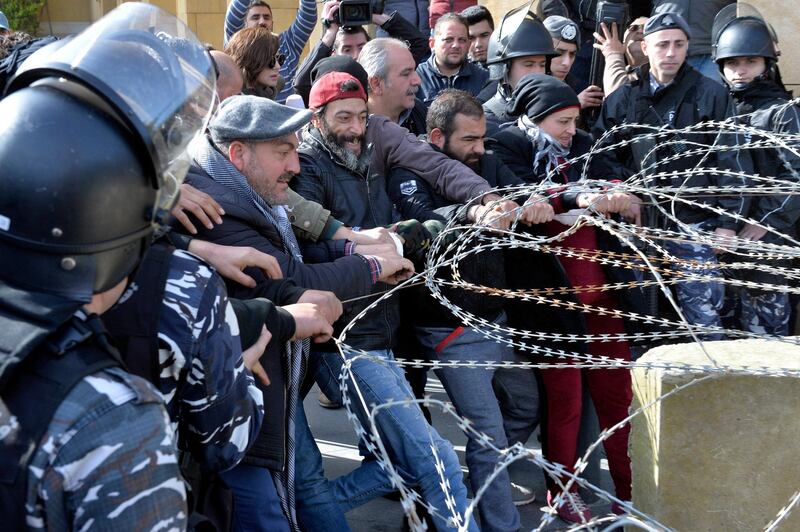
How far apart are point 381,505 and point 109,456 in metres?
3.26

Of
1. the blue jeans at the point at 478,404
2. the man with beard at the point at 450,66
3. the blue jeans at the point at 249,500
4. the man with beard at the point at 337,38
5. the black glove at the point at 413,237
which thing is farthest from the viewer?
the man with beard at the point at 450,66

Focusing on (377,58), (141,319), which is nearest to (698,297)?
(377,58)

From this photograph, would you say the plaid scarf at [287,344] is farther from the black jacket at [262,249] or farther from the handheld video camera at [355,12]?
the handheld video camera at [355,12]

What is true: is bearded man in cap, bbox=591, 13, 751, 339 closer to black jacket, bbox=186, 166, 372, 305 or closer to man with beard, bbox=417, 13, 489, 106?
man with beard, bbox=417, 13, 489, 106

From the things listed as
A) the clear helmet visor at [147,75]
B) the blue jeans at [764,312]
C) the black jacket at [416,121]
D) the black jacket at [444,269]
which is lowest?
the blue jeans at [764,312]

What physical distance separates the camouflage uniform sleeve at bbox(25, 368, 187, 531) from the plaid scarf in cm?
156

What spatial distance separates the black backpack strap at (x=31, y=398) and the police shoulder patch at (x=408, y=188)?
2730 mm

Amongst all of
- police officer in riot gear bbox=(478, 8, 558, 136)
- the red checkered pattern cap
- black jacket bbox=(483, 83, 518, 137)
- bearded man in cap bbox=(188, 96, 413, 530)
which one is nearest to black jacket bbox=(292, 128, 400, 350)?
the red checkered pattern cap

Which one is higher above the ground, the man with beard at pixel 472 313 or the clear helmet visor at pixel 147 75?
the clear helmet visor at pixel 147 75

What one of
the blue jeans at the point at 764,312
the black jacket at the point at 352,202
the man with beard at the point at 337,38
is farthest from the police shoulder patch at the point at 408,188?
the blue jeans at the point at 764,312

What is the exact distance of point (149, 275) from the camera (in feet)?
6.31

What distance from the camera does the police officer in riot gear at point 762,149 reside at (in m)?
5.09

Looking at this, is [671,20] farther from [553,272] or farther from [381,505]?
[381,505]

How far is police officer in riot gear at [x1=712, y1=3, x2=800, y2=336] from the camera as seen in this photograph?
5.09 meters
